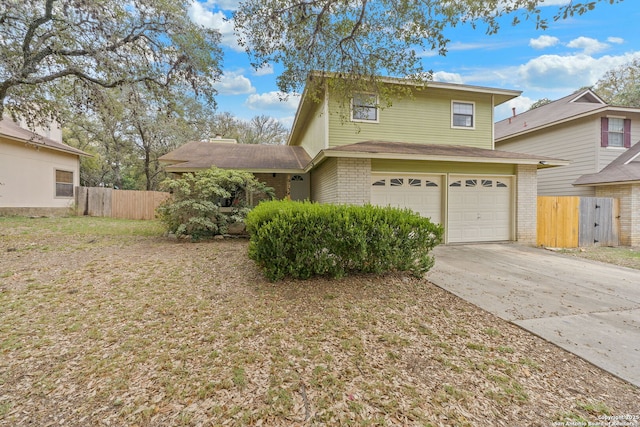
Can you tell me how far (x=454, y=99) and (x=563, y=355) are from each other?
371 inches

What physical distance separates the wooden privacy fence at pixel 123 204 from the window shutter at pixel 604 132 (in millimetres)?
20434

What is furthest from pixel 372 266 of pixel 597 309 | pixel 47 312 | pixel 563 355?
pixel 47 312

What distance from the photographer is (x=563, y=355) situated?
2.80 meters

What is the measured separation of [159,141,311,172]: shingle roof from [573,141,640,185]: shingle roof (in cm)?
1105

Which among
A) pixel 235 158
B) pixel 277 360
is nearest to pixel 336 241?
pixel 277 360

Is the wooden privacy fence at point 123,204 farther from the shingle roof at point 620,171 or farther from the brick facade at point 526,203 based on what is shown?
the shingle roof at point 620,171

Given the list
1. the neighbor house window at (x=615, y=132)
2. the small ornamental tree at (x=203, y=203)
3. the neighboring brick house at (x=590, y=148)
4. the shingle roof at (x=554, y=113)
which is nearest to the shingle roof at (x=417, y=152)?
the small ornamental tree at (x=203, y=203)

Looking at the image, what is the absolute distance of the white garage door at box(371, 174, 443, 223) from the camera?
8.55m

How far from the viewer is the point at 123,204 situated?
15.5m

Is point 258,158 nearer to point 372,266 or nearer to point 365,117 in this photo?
point 365,117

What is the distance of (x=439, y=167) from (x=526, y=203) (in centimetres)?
322

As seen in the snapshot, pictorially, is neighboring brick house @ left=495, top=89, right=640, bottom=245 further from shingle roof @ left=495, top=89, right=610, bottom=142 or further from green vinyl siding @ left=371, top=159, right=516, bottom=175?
green vinyl siding @ left=371, top=159, right=516, bottom=175

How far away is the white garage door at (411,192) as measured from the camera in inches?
337

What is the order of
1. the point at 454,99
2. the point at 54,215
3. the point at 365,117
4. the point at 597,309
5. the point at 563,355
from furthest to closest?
1. the point at 54,215
2. the point at 454,99
3. the point at 365,117
4. the point at 597,309
5. the point at 563,355
